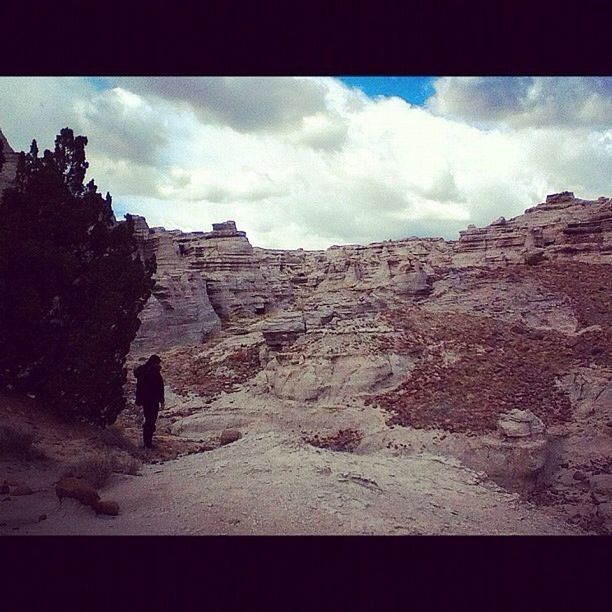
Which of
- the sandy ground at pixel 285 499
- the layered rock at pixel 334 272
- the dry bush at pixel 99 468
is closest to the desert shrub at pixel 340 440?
the sandy ground at pixel 285 499

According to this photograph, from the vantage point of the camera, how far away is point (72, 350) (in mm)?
9016

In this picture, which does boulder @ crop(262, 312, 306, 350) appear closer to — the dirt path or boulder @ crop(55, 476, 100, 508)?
the dirt path

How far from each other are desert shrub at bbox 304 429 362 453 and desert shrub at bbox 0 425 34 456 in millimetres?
4534

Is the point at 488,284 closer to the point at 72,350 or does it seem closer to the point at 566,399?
the point at 566,399

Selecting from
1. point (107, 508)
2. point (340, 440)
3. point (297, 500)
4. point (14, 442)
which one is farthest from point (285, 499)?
point (14, 442)

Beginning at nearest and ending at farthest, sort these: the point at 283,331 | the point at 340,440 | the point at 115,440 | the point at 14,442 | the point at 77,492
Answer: the point at 77,492 → the point at 14,442 → the point at 115,440 → the point at 340,440 → the point at 283,331

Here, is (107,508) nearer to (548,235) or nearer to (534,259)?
(534,259)

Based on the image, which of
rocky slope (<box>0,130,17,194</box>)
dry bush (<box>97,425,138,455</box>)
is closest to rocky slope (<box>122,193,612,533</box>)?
dry bush (<box>97,425,138,455</box>)

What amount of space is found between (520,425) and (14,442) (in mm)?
7670

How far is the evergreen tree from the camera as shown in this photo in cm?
900

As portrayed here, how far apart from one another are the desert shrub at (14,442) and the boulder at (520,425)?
23.9 feet

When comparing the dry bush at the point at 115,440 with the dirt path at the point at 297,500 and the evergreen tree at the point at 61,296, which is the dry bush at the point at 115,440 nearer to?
the evergreen tree at the point at 61,296

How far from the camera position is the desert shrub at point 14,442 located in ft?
24.5

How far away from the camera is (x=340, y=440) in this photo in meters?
9.96
